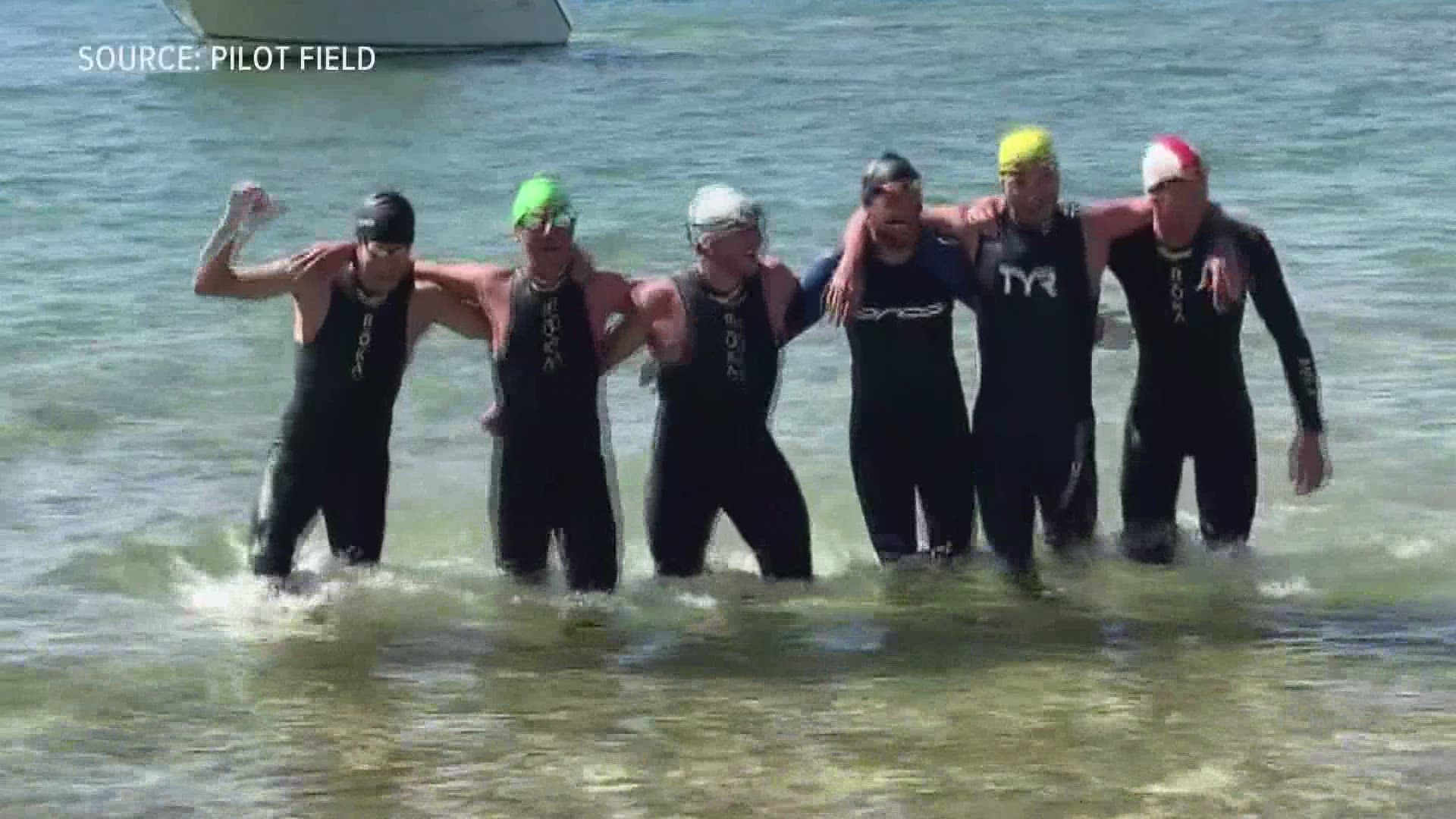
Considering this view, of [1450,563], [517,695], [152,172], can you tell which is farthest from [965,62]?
[517,695]

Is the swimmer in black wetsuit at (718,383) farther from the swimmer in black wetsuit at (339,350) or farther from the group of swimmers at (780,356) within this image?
the swimmer in black wetsuit at (339,350)

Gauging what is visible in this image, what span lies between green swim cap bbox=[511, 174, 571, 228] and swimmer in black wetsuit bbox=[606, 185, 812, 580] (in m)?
0.47

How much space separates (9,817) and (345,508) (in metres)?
1.80

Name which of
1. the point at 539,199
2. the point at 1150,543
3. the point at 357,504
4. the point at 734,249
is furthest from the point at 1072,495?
the point at 357,504

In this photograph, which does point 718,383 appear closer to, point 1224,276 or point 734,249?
point 734,249

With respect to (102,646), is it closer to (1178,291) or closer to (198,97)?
(1178,291)

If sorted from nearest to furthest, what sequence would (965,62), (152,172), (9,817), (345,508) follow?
1. (9,817)
2. (345,508)
3. (152,172)
4. (965,62)

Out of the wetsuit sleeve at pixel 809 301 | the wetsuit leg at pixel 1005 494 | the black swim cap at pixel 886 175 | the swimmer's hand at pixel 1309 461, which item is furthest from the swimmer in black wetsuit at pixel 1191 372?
the wetsuit sleeve at pixel 809 301

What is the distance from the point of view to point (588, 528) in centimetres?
834

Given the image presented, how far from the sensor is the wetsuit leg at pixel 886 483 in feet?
27.8

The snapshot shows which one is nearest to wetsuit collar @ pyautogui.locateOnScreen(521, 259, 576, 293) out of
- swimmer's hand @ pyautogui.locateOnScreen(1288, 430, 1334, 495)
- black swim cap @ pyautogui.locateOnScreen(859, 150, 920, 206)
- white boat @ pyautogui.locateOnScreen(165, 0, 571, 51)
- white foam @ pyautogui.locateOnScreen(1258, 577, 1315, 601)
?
black swim cap @ pyautogui.locateOnScreen(859, 150, 920, 206)

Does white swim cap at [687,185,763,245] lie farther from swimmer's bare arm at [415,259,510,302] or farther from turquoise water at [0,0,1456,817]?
turquoise water at [0,0,1456,817]

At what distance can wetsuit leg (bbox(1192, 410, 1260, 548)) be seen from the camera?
869 cm

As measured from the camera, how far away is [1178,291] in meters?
8.41
